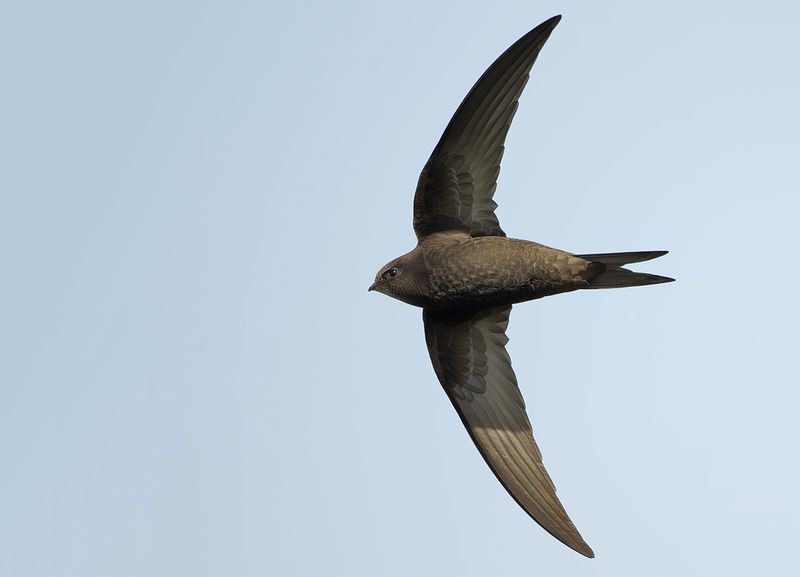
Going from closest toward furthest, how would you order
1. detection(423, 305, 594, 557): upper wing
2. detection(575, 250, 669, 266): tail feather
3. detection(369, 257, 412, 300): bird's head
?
detection(575, 250, 669, 266): tail feather → detection(369, 257, 412, 300): bird's head → detection(423, 305, 594, 557): upper wing

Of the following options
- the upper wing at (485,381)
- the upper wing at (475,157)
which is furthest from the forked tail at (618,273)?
the upper wing at (485,381)

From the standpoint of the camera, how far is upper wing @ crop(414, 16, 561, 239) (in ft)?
33.5

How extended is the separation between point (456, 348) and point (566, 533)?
1988 millimetres

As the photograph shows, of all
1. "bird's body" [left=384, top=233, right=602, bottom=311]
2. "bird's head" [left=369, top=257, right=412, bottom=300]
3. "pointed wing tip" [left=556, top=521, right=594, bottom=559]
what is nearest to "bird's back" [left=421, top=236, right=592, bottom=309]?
"bird's body" [left=384, top=233, right=602, bottom=311]

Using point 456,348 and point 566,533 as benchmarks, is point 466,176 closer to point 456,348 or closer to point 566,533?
point 456,348

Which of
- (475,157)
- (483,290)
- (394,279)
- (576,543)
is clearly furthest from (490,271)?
(576,543)

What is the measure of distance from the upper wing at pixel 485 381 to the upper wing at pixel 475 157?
2.95 feet

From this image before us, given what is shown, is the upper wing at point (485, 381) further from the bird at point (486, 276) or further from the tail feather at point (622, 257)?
the tail feather at point (622, 257)

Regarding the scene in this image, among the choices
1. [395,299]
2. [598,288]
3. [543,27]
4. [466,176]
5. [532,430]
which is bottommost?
[532,430]

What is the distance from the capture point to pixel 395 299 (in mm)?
10875

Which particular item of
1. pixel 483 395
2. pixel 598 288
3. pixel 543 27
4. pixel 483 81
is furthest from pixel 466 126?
pixel 483 395

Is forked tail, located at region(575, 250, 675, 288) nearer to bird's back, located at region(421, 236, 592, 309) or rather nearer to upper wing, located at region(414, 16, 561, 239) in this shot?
bird's back, located at region(421, 236, 592, 309)

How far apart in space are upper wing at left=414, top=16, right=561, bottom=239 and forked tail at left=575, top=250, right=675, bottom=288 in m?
1.01

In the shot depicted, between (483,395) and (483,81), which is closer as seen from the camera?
(483,81)
